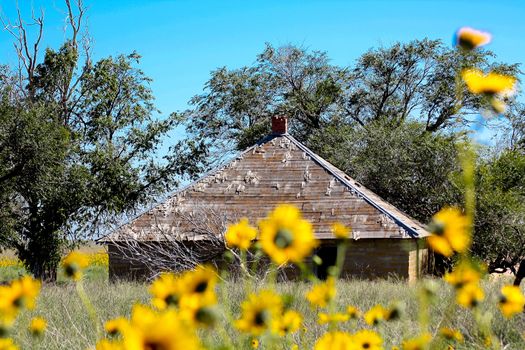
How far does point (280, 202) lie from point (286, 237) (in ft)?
67.0

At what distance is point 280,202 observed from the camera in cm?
2216

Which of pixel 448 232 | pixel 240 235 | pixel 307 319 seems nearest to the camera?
pixel 448 232

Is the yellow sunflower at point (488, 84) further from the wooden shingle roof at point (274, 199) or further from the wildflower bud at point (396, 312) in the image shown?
the wooden shingle roof at point (274, 199)

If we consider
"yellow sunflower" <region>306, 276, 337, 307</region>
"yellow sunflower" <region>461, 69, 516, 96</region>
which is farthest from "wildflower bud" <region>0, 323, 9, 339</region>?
"yellow sunflower" <region>461, 69, 516, 96</region>

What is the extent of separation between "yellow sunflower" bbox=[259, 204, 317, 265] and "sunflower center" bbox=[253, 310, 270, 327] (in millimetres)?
221

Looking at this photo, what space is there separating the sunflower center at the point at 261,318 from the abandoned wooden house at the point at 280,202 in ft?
54.5

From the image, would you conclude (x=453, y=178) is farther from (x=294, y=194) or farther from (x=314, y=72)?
(x=314, y=72)

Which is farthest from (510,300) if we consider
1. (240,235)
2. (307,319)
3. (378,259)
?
(378,259)

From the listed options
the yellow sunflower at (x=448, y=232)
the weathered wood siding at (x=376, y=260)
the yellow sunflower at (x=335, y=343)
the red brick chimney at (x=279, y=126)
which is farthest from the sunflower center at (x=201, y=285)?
the red brick chimney at (x=279, y=126)

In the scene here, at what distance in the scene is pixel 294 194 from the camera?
875 inches

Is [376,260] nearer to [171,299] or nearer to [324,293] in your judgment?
[324,293]

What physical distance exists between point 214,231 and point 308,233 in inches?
693

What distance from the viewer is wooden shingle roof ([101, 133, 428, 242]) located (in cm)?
2062

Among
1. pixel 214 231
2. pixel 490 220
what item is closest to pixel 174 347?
pixel 214 231
